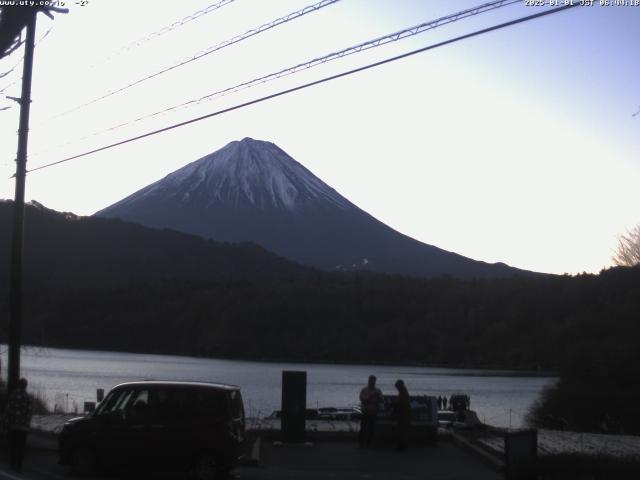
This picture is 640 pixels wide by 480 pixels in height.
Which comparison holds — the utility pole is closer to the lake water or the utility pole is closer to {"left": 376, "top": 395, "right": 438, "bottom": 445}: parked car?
{"left": 376, "top": 395, "right": 438, "bottom": 445}: parked car

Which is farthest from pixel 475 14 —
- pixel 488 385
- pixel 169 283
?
pixel 169 283

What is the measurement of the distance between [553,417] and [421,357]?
80.0 m

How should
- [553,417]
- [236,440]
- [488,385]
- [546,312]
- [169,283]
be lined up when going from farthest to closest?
1. [169,283]
2. [546,312]
3. [488,385]
4. [553,417]
5. [236,440]

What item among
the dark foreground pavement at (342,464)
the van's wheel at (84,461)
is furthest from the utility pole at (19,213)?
the van's wheel at (84,461)

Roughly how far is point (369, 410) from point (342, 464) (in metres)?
1.72

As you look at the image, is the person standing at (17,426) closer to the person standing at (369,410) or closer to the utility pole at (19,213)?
the utility pole at (19,213)

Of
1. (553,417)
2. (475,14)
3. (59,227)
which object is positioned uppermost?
(59,227)

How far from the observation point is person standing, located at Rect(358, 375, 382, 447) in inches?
691

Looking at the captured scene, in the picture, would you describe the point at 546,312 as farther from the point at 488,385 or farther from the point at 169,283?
the point at 169,283

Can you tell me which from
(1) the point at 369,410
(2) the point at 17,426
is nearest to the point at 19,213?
(2) the point at 17,426

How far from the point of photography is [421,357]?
120 meters

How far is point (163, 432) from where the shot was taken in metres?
14.4

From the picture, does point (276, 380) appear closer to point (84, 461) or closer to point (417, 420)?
point (417, 420)

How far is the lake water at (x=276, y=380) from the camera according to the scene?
53.6 metres
